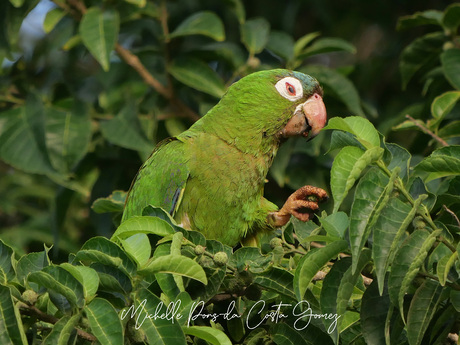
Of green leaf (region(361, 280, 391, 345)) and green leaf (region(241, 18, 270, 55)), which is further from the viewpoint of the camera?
green leaf (region(241, 18, 270, 55))

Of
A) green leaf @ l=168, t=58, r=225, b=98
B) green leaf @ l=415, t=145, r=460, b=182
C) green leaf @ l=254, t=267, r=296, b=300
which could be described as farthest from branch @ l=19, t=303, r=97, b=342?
green leaf @ l=168, t=58, r=225, b=98

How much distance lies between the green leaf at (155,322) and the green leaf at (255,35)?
7.90 feet

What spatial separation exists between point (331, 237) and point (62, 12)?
8.43ft

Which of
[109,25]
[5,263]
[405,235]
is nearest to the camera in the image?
[405,235]

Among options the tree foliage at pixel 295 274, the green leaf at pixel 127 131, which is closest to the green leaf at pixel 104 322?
the tree foliage at pixel 295 274

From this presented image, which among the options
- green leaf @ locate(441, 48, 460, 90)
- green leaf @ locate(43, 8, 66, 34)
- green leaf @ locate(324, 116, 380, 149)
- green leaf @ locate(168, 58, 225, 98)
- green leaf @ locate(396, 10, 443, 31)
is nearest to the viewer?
green leaf @ locate(324, 116, 380, 149)

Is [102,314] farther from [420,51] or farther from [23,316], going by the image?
[420,51]

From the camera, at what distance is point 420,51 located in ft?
11.3

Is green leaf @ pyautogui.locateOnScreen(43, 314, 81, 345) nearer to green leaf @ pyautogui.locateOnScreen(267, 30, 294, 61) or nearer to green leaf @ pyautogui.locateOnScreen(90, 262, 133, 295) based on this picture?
green leaf @ pyautogui.locateOnScreen(90, 262, 133, 295)

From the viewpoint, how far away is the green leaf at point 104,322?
4.65 ft

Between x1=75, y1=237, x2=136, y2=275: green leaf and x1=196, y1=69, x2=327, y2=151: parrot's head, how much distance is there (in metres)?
1.28

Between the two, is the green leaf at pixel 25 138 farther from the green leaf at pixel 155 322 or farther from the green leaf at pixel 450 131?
the green leaf at pixel 450 131

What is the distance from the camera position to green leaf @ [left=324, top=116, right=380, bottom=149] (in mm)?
1651

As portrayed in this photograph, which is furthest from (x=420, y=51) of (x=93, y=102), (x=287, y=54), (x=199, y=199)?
(x=93, y=102)
